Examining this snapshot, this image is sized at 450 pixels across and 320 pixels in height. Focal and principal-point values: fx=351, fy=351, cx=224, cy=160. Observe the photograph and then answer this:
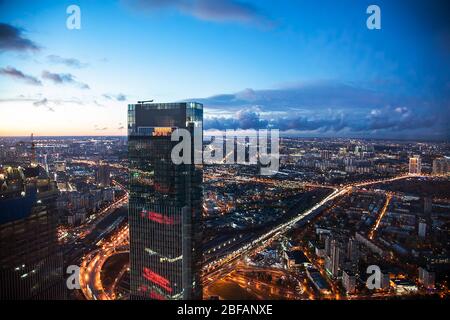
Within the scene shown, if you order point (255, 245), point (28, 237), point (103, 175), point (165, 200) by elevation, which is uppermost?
point (165, 200)

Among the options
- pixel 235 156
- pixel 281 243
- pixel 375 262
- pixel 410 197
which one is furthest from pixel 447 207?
pixel 235 156

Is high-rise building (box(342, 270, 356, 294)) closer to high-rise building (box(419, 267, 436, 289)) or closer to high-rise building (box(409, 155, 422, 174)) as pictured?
high-rise building (box(419, 267, 436, 289))

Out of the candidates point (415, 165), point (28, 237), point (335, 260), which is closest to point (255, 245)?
point (335, 260)

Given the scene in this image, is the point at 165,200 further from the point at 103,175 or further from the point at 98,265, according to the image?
the point at 103,175

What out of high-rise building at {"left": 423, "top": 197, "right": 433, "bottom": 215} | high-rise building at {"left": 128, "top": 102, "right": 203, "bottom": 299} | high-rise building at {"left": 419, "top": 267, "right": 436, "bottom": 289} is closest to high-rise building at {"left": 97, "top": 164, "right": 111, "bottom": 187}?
high-rise building at {"left": 128, "top": 102, "right": 203, "bottom": 299}

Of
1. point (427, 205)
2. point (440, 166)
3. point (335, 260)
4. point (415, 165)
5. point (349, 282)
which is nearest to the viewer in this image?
point (349, 282)

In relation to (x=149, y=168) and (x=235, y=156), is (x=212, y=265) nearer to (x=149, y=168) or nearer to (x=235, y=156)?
(x=149, y=168)
